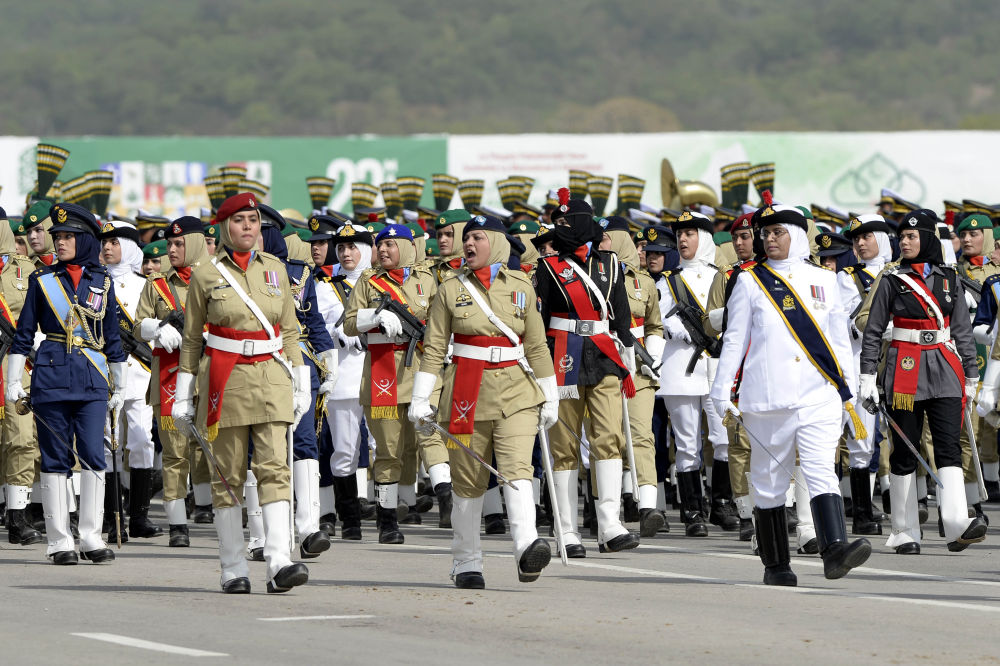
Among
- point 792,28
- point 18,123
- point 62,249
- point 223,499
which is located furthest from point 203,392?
point 792,28

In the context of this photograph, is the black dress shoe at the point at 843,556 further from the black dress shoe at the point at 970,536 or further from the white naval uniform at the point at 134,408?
the white naval uniform at the point at 134,408

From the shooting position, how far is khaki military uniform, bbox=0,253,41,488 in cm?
1526

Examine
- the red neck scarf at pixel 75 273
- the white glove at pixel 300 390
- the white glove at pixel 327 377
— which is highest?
the red neck scarf at pixel 75 273

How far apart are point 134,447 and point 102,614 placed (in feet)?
16.3

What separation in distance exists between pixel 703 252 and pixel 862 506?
2.50 m

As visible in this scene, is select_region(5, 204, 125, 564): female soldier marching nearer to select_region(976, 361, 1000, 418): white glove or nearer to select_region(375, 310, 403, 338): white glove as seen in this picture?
select_region(375, 310, 403, 338): white glove

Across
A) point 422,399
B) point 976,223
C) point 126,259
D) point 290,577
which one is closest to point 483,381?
point 422,399

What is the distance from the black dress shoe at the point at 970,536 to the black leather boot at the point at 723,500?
2942mm

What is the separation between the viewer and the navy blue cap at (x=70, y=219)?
13438 millimetres

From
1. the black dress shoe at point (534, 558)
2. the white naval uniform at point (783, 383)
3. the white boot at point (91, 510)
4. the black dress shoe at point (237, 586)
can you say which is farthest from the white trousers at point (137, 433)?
the white naval uniform at point (783, 383)

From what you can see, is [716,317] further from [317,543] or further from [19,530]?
[19,530]

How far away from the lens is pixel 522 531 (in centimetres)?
1157

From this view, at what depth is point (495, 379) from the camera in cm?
1185

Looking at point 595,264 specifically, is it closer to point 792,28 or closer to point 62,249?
point 62,249
